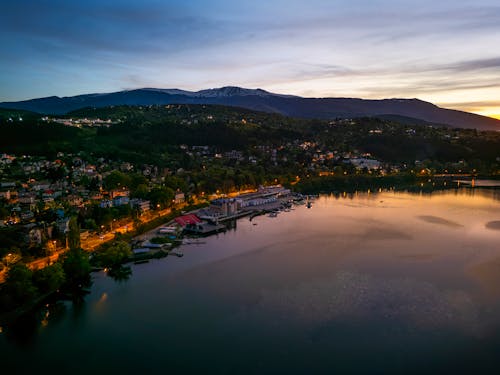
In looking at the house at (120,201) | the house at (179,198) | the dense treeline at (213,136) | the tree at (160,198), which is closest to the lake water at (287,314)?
the tree at (160,198)

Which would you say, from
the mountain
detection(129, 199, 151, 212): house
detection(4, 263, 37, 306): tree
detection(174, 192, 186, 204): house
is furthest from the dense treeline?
the mountain

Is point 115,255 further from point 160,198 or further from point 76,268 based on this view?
point 160,198

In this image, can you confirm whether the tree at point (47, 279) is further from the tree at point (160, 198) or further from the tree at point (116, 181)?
the tree at point (116, 181)

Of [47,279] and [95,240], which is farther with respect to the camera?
[95,240]

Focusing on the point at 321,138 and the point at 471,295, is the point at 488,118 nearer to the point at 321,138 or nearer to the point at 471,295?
the point at 321,138

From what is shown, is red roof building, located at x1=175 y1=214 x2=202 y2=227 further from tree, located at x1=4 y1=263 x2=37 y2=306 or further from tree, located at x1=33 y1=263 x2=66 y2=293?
tree, located at x1=4 y1=263 x2=37 y2=306

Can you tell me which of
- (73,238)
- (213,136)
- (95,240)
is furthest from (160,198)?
(213,136)
